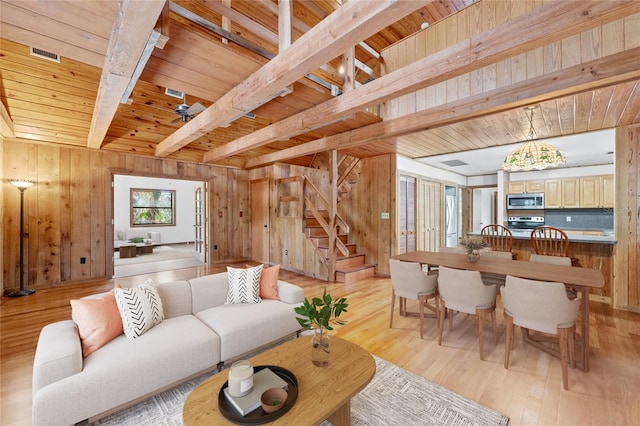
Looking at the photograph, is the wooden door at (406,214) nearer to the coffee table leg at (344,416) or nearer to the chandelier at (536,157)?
the chandelier at (536,157)

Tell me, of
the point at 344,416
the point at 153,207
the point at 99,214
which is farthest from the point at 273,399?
the point at 153,207

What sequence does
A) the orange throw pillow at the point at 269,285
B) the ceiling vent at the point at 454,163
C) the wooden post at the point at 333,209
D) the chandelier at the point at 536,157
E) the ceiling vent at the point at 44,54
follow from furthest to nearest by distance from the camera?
the ceiling vent at the point at 454,163
the wooden post at the point at 333,209
the chandelier at the point at 536,157
the orange throw pillow at the point at 269,285
the ceiling vent at the point at 44,54

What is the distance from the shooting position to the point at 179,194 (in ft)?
34.1

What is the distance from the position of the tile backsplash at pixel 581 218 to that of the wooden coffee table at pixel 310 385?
7178 mm

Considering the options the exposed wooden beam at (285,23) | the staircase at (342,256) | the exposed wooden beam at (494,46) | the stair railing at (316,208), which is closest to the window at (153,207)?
the staircase at (342,256)

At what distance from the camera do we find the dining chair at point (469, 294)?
254cm

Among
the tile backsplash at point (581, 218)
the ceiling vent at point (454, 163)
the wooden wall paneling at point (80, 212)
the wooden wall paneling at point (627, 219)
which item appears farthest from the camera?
the ceiling vent at point (454, 163)

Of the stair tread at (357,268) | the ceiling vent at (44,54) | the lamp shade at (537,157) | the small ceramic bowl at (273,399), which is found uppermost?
the ceiling vent at (44,54)

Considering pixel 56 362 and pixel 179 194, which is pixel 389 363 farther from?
pixel 179 194

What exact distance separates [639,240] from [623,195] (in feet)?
2.05

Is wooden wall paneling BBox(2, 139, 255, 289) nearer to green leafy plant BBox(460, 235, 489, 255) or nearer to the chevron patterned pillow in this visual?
the chevron patterned pillow

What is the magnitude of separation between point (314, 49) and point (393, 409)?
8.46 feet

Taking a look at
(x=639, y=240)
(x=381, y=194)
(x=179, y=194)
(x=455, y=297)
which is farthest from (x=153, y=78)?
(x=179, y=194)

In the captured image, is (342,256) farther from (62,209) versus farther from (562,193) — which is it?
(562,193)
